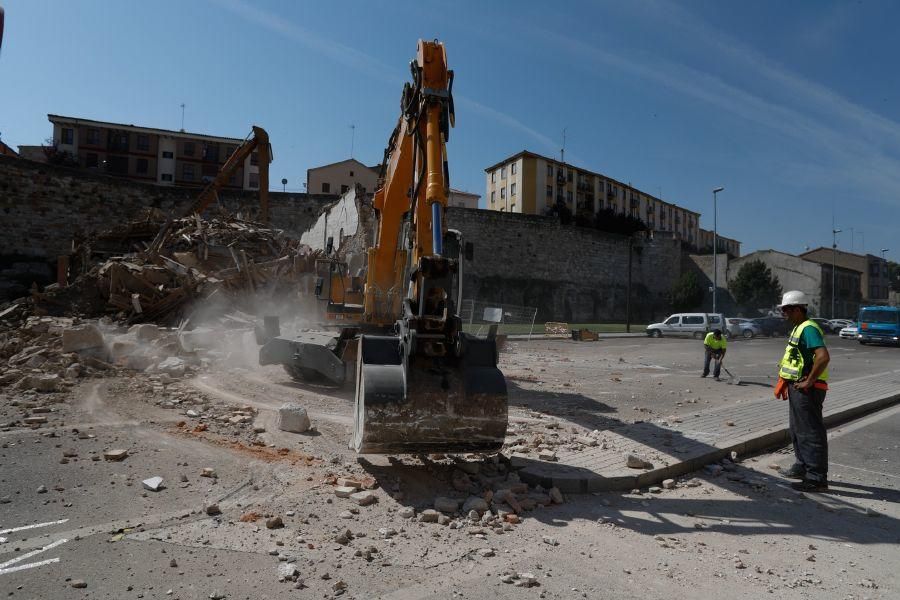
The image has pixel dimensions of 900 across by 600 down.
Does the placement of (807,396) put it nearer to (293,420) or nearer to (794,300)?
(794,300)

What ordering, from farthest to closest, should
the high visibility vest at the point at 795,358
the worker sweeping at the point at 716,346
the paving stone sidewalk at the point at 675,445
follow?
the worker sweeping at the point at 716,346, the high visibility vest at the point at 795,358, the paving stone sidewalk at the point at 675,445

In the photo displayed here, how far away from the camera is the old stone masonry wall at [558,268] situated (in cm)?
4478

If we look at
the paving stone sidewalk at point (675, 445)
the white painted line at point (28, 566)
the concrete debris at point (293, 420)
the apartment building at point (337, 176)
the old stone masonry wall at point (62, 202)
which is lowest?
the white painted line at point (28, 566)

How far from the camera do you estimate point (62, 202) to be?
98.2 ft

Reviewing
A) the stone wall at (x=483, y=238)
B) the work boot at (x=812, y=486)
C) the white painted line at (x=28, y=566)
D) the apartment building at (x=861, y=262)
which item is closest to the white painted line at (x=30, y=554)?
the white painted line at (x=28, y=566)

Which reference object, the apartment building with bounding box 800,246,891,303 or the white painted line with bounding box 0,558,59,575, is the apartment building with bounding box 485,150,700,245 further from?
the white painted line with bounding box 0,558,59,575

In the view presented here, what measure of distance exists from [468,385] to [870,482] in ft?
14.0

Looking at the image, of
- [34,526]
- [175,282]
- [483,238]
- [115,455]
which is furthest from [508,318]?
[34,526]

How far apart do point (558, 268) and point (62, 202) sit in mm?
34164

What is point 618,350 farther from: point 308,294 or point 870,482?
point 870,482

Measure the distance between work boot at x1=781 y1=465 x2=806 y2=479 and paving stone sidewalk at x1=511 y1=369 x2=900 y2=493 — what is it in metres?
0.71

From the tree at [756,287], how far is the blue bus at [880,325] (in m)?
25.4

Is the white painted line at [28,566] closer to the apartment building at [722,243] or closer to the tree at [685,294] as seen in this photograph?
the tree at [685,294]

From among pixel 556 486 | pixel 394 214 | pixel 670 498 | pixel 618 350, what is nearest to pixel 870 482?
pixel 670 498
